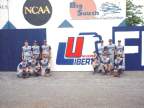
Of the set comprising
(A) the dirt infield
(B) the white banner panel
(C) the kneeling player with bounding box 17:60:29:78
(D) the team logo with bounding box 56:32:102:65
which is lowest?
Result: (A) the dirt infield

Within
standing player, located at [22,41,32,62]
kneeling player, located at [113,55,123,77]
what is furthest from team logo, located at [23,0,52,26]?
kneeling player, located at [113,55,123,77]

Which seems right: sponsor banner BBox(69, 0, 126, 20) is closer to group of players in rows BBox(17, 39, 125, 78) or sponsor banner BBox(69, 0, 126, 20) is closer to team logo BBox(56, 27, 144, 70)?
team logo BBox(56, 27, 144, 70)

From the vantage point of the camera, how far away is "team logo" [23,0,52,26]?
972 inches

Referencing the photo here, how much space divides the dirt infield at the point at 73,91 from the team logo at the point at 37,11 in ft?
9.29

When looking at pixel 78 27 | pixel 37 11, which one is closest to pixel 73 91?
pixel 78 27

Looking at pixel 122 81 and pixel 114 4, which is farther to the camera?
pixel 114 4

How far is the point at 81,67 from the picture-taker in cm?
2459

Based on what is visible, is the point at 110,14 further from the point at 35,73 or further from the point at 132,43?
the point at 35,73

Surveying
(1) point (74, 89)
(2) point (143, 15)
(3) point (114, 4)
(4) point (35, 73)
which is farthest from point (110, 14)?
(2) point (143, 15)

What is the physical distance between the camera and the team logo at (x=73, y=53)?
24469mm

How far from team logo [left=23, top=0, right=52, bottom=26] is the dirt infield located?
283 centimetres

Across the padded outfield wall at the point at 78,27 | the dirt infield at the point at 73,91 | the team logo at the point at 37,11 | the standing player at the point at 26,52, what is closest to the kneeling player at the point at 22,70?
the dirt infield at the point at 73,91

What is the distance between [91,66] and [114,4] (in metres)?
3.30

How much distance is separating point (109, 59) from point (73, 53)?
222 cm
